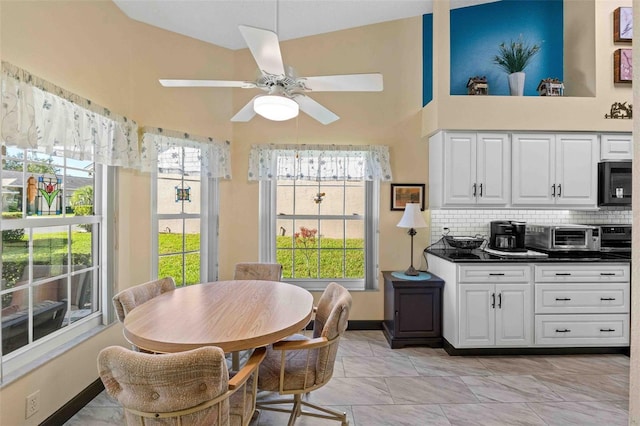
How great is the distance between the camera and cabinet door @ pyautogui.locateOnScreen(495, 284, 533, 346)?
10.3 ft

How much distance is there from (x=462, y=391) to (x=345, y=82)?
2.44 meters

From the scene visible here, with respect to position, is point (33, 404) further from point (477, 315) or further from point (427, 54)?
point (427, 54)

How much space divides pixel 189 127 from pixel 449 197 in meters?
2.78

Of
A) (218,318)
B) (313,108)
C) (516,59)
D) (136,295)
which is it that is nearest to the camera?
(218,318)

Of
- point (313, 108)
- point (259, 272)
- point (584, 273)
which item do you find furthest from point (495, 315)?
point (313, 108)

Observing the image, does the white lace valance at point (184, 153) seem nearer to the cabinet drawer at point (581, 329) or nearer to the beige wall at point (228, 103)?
Result: the beige wall at point (228, 103)

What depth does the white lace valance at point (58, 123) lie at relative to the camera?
5.88 ft

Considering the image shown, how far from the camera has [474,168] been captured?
3.43 metres

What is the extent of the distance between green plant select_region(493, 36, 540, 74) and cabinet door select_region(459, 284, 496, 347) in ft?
7.87

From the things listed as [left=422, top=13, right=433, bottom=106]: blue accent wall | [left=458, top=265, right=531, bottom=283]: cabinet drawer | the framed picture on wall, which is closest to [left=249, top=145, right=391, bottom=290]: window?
[left=458, top=265, right=531, bottom=283]: cabinet drawer

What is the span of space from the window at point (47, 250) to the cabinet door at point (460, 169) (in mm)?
3151

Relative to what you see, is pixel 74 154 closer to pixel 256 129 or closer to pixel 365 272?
pixel 256 129

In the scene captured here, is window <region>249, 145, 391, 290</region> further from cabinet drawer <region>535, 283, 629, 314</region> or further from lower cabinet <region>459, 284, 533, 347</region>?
cabinet drawer <region>535, 283, 629, 314</region>

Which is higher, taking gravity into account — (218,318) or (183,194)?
(183,194)
